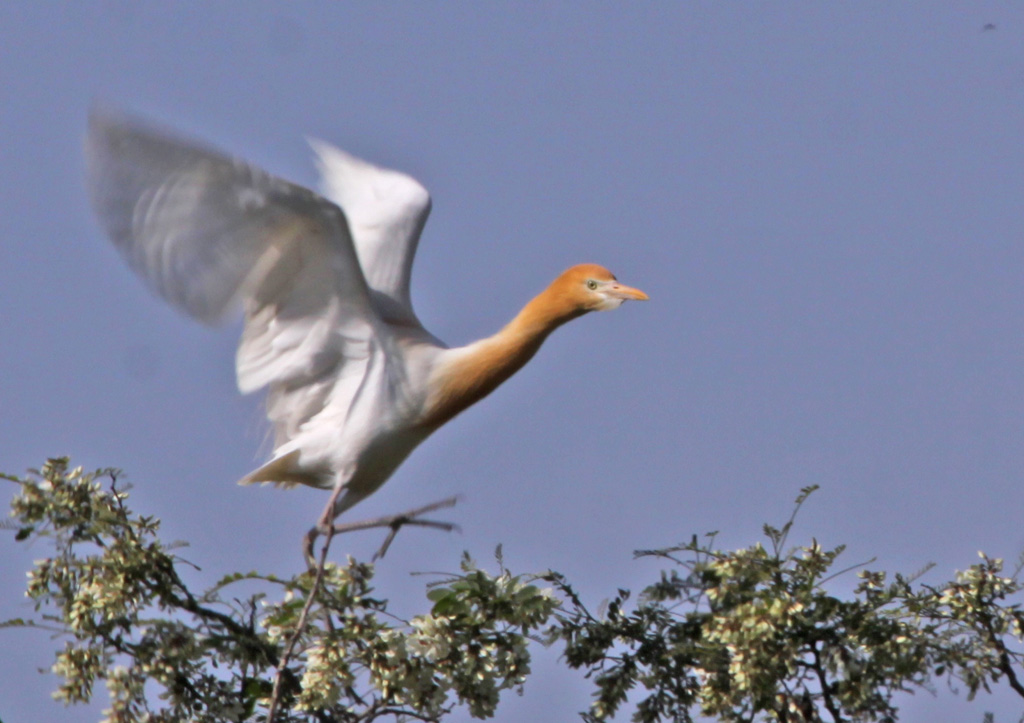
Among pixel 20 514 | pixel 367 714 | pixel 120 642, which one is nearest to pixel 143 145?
pixel 20 514

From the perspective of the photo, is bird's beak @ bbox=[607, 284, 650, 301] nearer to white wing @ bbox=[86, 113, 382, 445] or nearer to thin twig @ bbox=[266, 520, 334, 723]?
white wing @ bbox=[86, 113, 382, 445]

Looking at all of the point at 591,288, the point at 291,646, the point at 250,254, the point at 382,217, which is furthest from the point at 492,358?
the point at 291,646

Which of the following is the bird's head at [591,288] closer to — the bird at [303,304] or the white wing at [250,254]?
the bird at [303,304]

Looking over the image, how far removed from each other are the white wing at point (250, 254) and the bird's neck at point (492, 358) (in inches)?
13.2

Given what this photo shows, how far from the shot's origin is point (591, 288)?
5.86 metres

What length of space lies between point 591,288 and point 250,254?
4.85ft

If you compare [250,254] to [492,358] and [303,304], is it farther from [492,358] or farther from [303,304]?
[492,358]

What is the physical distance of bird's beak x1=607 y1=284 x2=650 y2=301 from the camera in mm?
5758

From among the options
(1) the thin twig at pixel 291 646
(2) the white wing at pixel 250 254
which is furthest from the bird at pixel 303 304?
(1) the thin twig at pixel 291 646

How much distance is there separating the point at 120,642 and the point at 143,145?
5.67ft

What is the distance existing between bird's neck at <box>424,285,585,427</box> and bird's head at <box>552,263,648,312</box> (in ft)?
0.10

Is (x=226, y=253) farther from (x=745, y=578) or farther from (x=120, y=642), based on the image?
(x=745, y=578)

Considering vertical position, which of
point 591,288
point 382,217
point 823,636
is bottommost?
point 823,636

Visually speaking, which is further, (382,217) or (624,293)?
(382,217)
